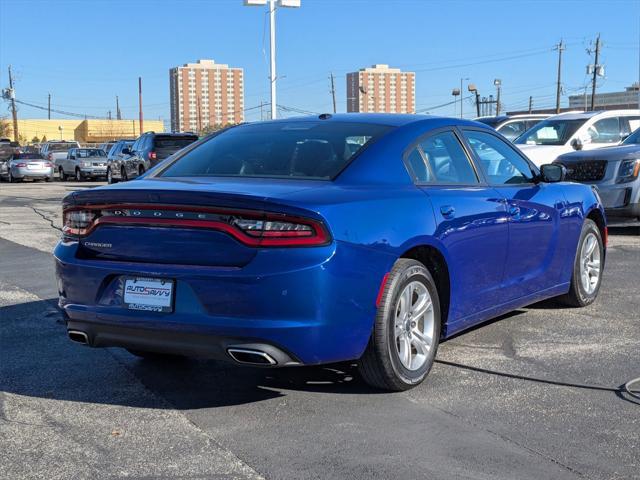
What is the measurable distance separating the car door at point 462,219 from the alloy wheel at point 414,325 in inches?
10.9

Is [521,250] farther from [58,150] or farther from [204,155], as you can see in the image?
[58,150]

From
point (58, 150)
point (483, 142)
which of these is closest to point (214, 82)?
point (58, 150)

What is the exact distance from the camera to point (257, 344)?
392 cm

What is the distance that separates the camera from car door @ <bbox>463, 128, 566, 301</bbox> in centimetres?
554

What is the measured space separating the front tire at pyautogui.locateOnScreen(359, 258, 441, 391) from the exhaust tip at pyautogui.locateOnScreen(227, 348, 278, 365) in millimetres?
634

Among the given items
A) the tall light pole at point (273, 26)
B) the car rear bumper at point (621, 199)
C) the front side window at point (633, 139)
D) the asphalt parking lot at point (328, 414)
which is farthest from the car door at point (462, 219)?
the tall light pole at point (273, 26)

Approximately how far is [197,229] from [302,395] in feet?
3.85

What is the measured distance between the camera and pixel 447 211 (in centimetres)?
482

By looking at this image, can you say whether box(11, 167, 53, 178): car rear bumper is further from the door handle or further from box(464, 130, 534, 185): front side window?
the door handle

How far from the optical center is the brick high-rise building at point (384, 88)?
102375 millimetres

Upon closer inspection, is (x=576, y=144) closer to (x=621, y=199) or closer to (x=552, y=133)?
(x=552, y=133)

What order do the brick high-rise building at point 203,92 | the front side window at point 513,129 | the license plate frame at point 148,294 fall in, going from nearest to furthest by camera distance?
the license plate frame at point 148,294, the front side window at point 513,129, the brick high-rise building at point 203,92

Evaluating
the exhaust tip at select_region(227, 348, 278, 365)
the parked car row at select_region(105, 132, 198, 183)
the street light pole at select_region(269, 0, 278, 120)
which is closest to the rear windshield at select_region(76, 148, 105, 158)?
the parked car row at select_region(105, 132, 198, 183)

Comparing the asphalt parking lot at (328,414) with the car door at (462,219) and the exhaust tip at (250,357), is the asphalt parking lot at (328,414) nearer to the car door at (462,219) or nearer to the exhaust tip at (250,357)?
the exhaust tip at (250,357)
